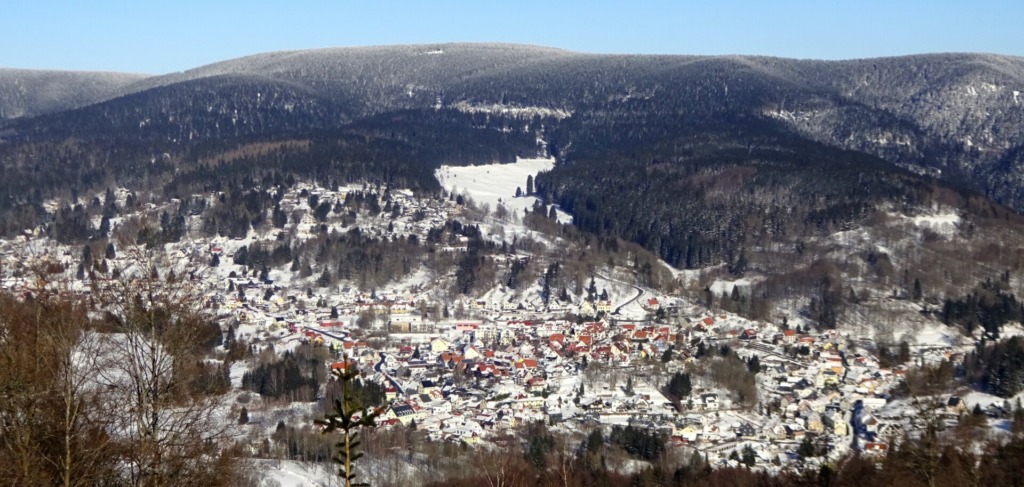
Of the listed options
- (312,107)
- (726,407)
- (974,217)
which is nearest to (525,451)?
(726,407)

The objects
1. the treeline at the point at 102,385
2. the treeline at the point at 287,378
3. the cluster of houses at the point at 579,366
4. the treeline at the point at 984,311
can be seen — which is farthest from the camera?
the treeline at the point at 984,311

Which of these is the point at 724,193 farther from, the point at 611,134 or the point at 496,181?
the point at 611,134

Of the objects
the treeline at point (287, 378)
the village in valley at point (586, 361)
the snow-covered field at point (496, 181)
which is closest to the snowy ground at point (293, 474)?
the village in valley at point (586, 361)

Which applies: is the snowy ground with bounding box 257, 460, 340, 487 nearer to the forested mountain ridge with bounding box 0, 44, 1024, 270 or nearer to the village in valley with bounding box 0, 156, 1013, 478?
the village in valley with bounding box 0, 156, 1013, 478

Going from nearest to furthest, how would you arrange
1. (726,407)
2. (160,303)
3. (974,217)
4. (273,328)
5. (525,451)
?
1. (160,303)
2. (525,451)
3. (726,407)
4. (273,328)
5. (974,217)

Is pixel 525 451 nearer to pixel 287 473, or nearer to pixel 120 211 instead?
pixel 287 473

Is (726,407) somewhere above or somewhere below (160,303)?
below

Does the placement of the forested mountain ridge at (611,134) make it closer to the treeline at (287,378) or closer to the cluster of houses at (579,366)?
the cluster of houses at (579,366)
